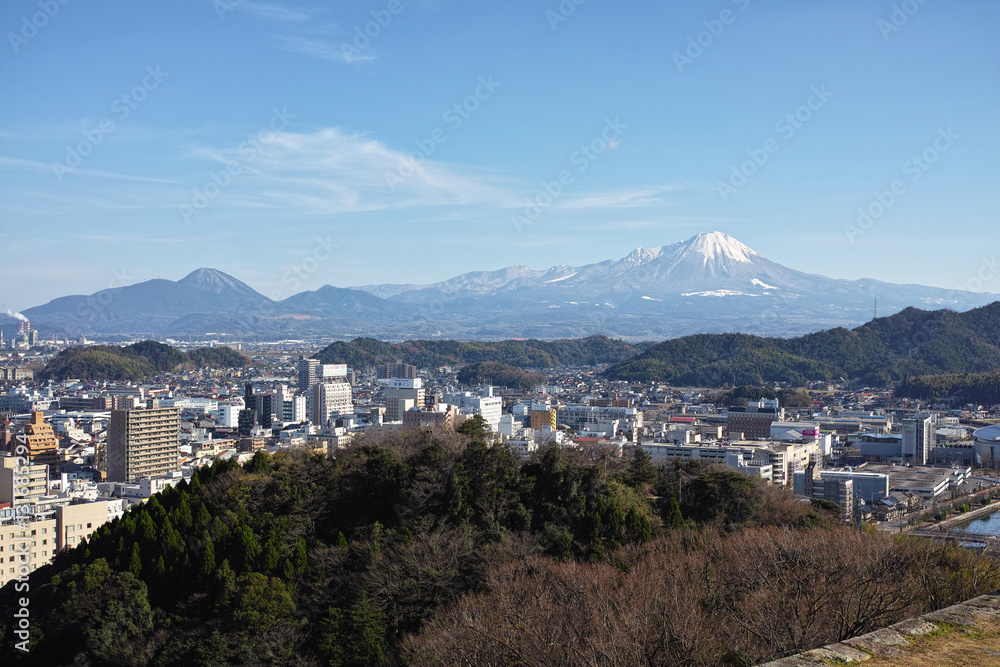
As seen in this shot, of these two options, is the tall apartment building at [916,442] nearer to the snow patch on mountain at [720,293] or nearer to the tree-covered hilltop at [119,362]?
the tree-covered hilltop at [119,362]

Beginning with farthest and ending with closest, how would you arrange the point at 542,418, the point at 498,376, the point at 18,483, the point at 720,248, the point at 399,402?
the point at 720,248, the point at 498,376, the point at 399,402, the point at 542,418, the point at 18,483

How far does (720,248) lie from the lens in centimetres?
11650

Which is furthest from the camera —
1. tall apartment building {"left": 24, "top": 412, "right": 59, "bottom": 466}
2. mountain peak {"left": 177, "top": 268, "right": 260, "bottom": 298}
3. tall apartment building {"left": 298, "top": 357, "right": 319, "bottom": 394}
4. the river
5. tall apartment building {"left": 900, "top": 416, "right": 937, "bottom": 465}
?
mountain peak {"left": 177, "top": 268, "right": 260, "bottom": 298}

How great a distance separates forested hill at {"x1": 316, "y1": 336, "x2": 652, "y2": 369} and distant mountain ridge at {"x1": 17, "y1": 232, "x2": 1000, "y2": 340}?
77.3ft

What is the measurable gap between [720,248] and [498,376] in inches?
3007

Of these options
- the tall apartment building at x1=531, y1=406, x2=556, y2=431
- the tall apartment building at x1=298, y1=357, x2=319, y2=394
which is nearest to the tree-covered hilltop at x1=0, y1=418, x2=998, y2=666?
the tall apartment building at x1=531, y1=406, x2=556, y2=431

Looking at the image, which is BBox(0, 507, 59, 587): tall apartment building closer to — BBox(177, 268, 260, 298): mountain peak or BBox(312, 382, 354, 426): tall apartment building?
BBox(312, 382, 354, 426): tall apartment building

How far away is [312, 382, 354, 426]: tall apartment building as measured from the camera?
103 ft

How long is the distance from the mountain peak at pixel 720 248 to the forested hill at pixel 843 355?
6599 cm

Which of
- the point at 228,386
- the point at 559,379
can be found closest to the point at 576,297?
the point at 559,379

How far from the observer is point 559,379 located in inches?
1918

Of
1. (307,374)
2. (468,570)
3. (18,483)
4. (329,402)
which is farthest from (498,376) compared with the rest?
(468,570)

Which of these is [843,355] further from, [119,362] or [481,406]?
[119,362]

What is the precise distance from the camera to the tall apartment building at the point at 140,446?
1955 cm
